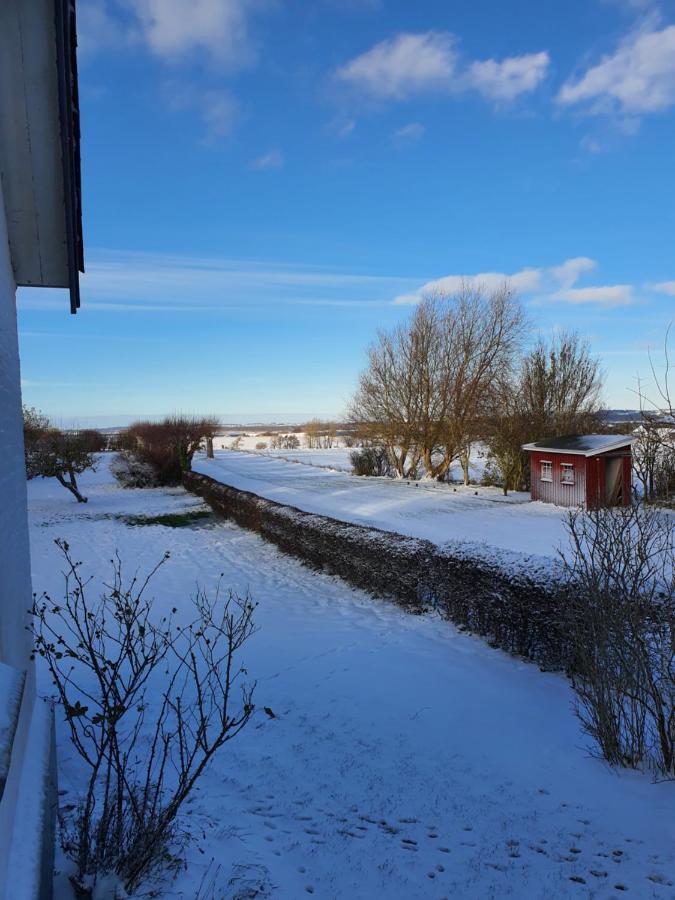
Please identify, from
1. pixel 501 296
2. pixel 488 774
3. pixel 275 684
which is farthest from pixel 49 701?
pixel 501 296

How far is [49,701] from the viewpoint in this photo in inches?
158

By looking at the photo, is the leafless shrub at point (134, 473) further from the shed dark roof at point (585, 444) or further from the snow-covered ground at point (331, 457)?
the shed dark roof at point (585, 444)

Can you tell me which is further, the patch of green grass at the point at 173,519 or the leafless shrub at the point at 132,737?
the patch of green grass at the point at 173,519

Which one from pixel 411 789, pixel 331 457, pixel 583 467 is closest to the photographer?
pixel 411 789

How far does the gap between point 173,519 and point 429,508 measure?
8.44 meters

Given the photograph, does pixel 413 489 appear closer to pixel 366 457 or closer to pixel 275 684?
pixel 366 457

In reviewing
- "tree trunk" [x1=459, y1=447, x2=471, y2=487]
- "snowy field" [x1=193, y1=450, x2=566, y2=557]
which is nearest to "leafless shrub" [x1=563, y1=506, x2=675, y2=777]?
"snowy field" [x1=193, y1=450, x2=566, y2=557]

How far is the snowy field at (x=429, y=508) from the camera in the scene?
12562mm

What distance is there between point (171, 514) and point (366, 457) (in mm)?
14977

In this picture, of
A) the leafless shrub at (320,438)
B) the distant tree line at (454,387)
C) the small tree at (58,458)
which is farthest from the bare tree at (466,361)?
the leafless shrub at (320,438)

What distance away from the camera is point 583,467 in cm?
1716

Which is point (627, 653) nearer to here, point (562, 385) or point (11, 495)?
point (11, 495)

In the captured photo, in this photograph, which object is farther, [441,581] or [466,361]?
[466,361]

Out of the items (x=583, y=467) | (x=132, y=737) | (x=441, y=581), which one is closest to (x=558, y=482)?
(x=583, y=467)
